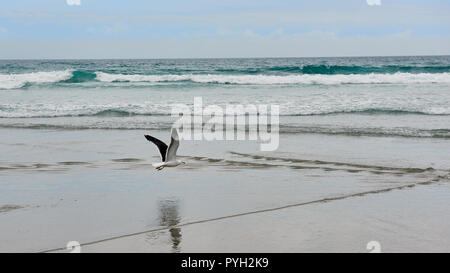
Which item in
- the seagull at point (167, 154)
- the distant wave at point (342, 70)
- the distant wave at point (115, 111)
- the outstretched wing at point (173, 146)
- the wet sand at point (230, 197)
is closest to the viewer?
the wet sand at point (230, 197)

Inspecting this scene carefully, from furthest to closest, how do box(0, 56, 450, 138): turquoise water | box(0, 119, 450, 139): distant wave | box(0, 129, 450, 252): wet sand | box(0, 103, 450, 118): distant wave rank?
box(0, 103, 450, 118): distant wave → box(0, 56, 450, 138): turquoise water → box(0, 119, 450, 139): distant wave → box(0, 129, 450, 252): wet sand

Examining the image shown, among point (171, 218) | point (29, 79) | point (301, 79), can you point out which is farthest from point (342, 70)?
point (171, 218)

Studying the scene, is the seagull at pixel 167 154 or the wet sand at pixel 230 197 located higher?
the seagull at pixel 167 154

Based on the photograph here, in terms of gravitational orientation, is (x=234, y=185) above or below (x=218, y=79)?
below

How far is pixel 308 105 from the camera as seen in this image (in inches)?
794

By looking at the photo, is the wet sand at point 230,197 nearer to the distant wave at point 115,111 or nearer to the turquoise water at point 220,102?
the turquoise water at point 220,102

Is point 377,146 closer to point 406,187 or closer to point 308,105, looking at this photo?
point 406,187

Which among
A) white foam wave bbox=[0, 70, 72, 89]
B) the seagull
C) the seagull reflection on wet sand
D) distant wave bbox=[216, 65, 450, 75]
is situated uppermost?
distant wave bbox=[216, 65, 450, 75]

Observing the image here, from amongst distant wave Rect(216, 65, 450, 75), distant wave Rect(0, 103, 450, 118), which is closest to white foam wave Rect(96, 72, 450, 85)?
distant wave Rect(216, 65, 450, 75)

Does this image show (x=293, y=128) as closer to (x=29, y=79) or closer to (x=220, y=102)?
(x=220, y=102)

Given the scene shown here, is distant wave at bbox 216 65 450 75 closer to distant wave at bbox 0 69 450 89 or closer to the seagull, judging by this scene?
distant wave at bbox 0 69 450 89

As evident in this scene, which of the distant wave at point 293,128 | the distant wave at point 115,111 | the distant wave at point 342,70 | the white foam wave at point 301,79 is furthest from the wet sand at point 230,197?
the distant wave at point 342,70

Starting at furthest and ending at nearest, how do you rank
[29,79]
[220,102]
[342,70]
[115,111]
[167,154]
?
[342,70]
[29,79]
[220,102]
[115,111]
[167,154]
